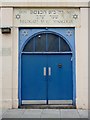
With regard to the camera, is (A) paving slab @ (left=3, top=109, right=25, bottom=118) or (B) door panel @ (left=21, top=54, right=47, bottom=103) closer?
(A) paving slab @ (left=3, top=109, right=25, bottom=118)

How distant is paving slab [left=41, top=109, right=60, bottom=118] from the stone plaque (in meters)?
3.19

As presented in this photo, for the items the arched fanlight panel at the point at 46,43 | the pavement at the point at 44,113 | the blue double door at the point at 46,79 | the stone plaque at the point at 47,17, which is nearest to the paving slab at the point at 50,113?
the pavement at the point at 44,113

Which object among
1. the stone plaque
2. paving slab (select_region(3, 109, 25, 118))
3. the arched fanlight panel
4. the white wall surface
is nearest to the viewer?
paving slab (select_region(3, 109, 25, 118))

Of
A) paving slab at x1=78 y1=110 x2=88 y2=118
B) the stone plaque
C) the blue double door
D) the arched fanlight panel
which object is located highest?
the stone plaque

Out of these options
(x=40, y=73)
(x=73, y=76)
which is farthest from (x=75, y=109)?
(x=40, y=73)

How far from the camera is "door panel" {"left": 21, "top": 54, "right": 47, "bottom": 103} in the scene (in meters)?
10.9

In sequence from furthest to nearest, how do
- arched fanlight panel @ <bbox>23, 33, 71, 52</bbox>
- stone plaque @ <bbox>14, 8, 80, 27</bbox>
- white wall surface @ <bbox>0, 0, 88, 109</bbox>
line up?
arched fanlight panel @ <bbox>23, 33, 71, 52</bbox>, stone plaque @ <bbox>14, 8, 80, 27</bbox>, white wall surface @ <bbox>0, 0, 88, 109</bbox>

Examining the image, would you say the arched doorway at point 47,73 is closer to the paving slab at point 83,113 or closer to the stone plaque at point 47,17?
the stone plaque at point 47,17

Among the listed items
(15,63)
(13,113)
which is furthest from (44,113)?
(15,63)

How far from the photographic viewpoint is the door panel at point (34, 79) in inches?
428

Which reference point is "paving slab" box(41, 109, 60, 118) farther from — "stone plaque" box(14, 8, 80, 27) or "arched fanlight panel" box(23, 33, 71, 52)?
"stone plaque" box(14, 8, 80, 27)

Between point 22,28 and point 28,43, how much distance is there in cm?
62

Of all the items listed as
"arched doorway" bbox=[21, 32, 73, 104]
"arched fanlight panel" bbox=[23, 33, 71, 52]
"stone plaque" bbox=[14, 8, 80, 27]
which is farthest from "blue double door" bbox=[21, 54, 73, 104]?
"stone plaque" bbox=[14, 8, 80, 27]

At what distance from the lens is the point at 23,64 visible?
10914mm
